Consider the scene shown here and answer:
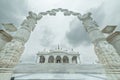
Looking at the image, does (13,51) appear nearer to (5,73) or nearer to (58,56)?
(5,73)

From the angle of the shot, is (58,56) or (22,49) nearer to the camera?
(22,49)

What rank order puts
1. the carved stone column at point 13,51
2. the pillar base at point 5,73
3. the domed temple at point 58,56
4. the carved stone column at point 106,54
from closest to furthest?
the pillar base at point 5,73 < the carved stone column at point 13,51 < the carved stone column at point 106,54 < the domed temple at point 58,56

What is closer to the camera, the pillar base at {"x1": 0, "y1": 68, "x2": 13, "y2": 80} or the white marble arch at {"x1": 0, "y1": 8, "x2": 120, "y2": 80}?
the pillar base at {"x1": 0, "y1": 68, "x2": 13, "y2": 80}

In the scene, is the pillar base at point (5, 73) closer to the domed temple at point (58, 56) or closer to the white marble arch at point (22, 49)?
the white marble arch at point (22, 49)

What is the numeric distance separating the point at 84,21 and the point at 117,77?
13.7ft

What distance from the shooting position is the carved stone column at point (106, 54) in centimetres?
366

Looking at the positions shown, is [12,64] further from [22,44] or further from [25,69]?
[22,44]

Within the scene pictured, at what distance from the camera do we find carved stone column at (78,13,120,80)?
3662 millimetres

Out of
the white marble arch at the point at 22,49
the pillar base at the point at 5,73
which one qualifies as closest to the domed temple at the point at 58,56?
the white marble arch at the point at 22,49

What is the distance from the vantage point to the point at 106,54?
13.9 feet

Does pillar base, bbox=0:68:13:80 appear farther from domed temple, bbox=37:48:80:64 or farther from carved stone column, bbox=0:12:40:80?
domed temple, bbox=37:48:80:64

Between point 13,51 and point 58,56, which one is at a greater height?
point 58,56

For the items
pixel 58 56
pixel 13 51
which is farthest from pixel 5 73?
pixel 58 56

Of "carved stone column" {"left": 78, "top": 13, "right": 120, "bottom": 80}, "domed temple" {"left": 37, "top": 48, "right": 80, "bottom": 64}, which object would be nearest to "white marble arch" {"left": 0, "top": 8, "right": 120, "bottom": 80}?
"carved stone column" {"left": 78, "top": 13, "right": 120, "bottom": 80}
